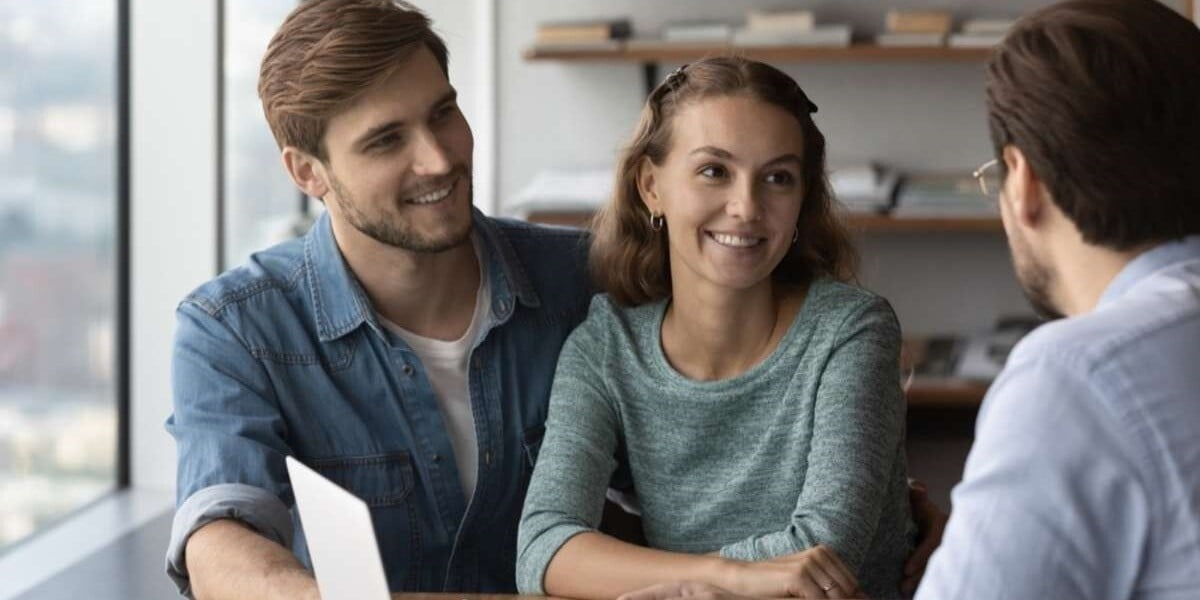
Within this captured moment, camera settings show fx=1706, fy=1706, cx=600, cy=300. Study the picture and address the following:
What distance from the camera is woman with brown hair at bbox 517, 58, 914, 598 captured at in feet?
5.90

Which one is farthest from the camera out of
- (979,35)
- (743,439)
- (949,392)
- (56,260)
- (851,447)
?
(979,35)

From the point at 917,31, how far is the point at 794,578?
8.07ft

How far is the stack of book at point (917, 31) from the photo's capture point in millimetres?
3836

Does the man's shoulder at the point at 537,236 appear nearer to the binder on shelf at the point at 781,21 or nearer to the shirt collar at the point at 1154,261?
the shirt collar at the point at 1154,261

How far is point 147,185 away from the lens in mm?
3852

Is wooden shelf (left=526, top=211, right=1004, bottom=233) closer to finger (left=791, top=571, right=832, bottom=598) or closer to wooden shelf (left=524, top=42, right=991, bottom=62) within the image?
wooden shelf (left=524, top=42, right=991, bottom=62)

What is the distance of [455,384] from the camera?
207cm

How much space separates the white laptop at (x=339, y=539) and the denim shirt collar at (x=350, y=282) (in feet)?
2.17

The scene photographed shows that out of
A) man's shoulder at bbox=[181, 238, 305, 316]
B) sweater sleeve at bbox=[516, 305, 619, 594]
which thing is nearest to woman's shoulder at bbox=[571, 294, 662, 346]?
sweater sleeve at bbox=[516, 305, 619, 594]

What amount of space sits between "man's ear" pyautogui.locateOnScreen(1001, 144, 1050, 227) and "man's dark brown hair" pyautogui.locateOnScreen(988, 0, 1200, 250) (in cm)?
1

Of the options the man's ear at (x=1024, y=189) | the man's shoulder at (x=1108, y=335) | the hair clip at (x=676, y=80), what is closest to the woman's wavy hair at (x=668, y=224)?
the hair clip at (x=676, y=80)

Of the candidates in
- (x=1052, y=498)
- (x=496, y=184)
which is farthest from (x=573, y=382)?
(x=496, y=184)

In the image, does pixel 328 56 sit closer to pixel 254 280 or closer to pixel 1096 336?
pixel 254 280

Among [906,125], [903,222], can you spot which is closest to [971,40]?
[906,125]
